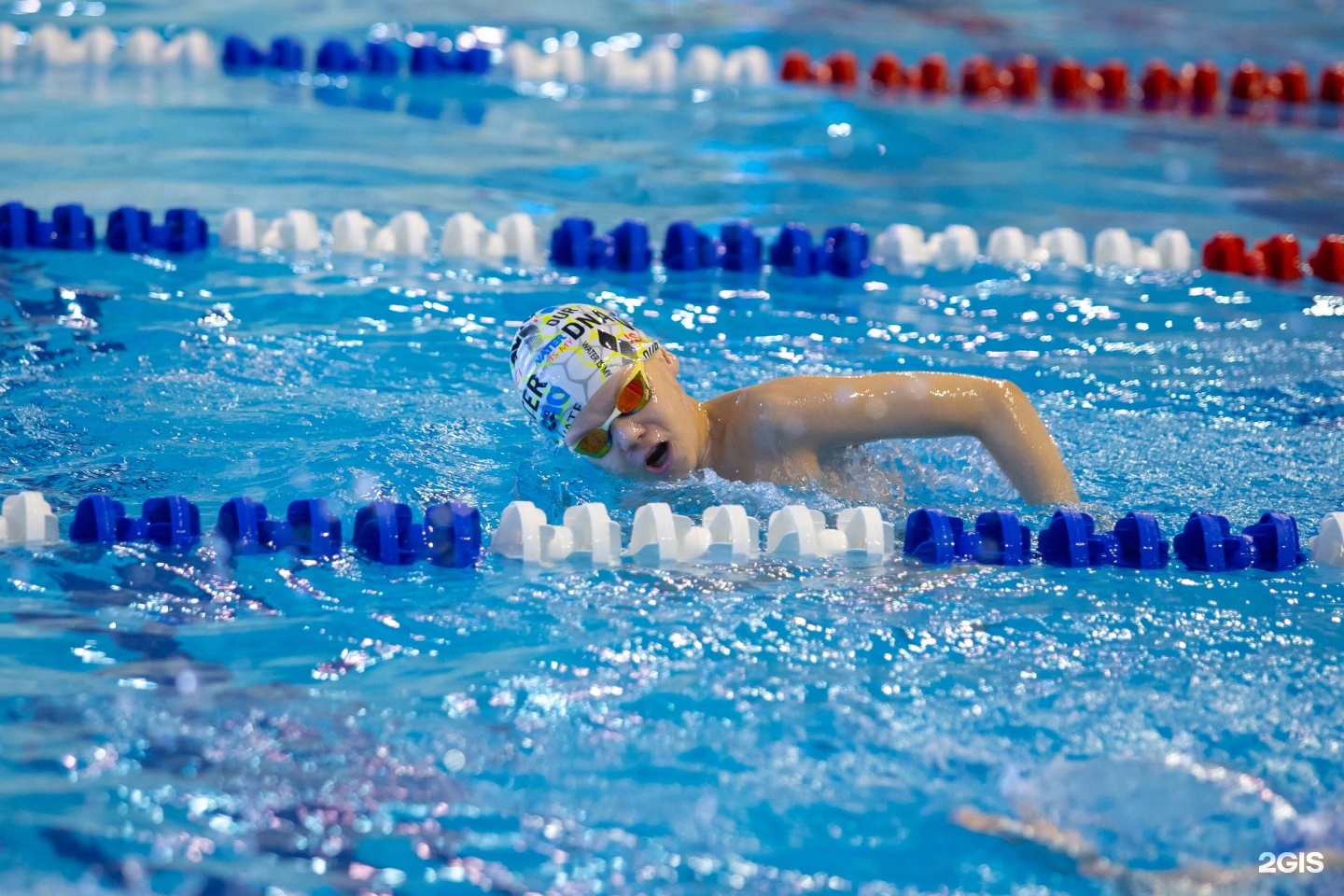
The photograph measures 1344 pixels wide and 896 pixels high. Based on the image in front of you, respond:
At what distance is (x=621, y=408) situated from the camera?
3.29 m

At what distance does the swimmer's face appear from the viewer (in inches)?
130

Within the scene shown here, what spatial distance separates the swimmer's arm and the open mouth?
0.28m

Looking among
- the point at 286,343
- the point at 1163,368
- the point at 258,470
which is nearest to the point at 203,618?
the point at 258,470

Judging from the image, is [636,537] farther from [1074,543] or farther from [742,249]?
[742,249]

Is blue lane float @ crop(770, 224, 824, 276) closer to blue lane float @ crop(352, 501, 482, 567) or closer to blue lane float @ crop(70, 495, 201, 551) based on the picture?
blue lane float @ crop(352, 501, 482, 567)

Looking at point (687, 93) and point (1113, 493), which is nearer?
point (1113, 493)

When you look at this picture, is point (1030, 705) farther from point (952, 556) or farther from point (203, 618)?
point (203, 618)

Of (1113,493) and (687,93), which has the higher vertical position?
(687,93)

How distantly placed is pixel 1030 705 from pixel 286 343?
9.13ft

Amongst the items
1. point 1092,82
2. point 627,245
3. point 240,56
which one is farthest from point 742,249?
point 240,56

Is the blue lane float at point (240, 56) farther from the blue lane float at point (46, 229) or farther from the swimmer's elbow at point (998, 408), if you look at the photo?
the swimmer's elbow at point (998, 408)

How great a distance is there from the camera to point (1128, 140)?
7719 mm

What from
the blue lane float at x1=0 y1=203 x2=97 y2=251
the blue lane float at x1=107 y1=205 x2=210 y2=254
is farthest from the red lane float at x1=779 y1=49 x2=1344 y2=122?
the blue lane float at x1=0 y1=203 x2=97 y2=251

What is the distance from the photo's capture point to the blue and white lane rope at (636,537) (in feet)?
10.3
